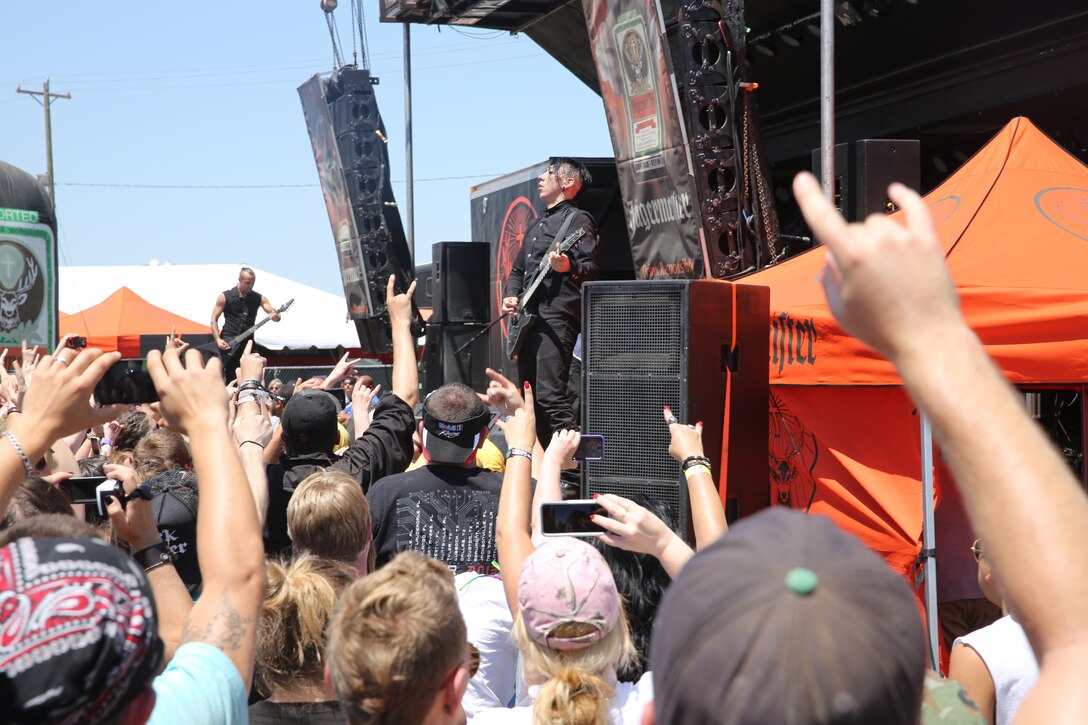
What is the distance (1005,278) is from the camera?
14.1ft

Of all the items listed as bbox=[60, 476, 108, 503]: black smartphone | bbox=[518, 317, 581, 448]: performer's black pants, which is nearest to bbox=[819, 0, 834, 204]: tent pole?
bbox=[518, 317, 581, 448]: performer's black pants

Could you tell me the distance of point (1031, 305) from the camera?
4137 mm

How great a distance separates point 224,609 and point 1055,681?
1223mm

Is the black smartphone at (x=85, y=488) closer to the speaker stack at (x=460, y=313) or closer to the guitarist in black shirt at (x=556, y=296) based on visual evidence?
the guitarist in black shirt at (x=556, y=296)

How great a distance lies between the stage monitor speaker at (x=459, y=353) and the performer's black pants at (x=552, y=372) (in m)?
3.26

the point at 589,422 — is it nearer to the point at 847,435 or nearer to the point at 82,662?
the point at 847,435

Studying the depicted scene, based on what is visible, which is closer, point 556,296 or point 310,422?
point 310,422

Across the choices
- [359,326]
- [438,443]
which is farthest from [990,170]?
[359,326]

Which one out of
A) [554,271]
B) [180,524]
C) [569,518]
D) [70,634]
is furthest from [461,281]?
[70,634]

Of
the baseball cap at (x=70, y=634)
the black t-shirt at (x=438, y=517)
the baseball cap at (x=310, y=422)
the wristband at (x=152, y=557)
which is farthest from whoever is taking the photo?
the baseball cap at (x=310, y=422)

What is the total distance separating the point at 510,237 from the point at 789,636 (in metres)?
11.6

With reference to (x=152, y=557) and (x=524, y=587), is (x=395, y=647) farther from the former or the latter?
(x=152, y=557)

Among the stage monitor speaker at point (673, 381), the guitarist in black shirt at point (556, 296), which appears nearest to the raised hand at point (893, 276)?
→ the stage monitor speaker at point (673, 381)

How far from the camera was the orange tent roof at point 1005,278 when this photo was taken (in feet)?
13.5
